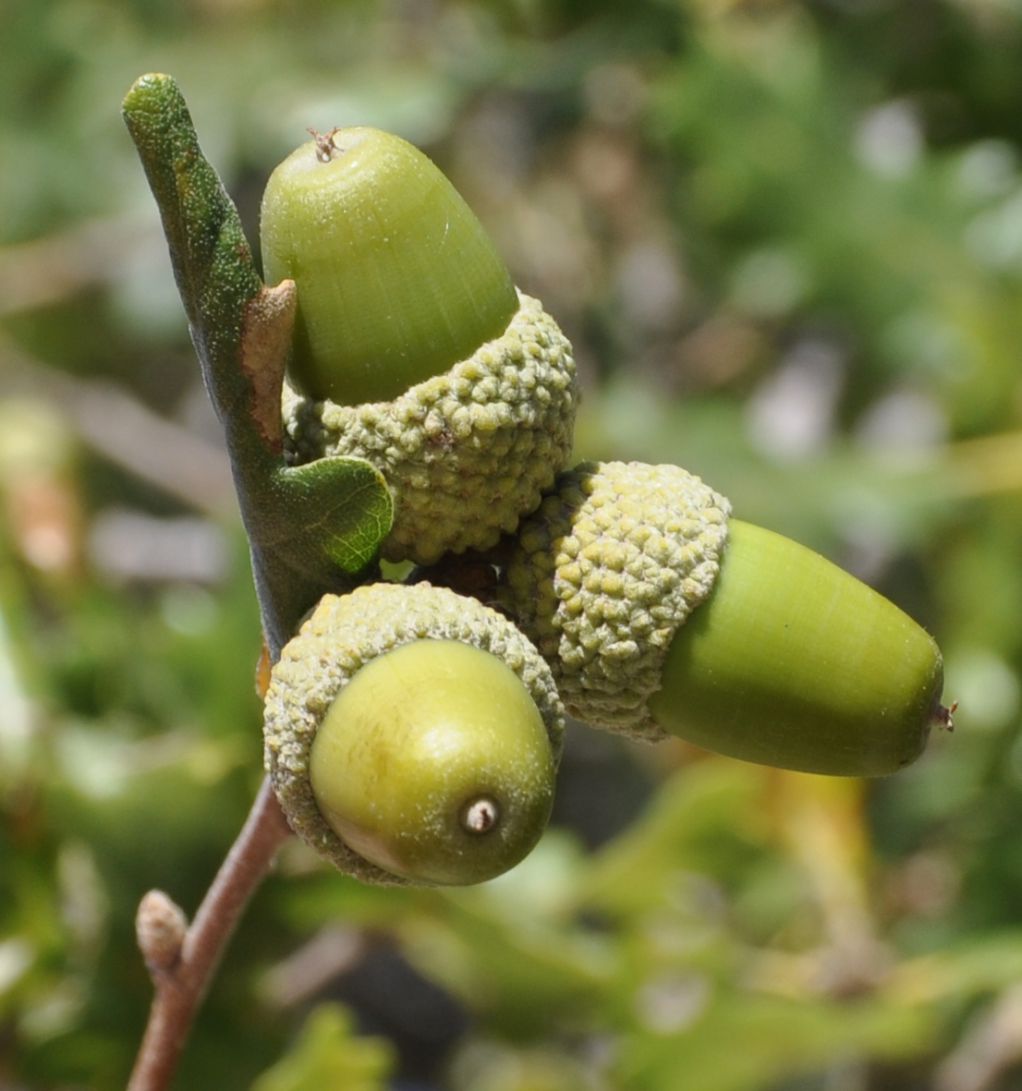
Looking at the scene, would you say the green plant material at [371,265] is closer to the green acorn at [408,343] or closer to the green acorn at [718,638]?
the green acorn at [408,343]

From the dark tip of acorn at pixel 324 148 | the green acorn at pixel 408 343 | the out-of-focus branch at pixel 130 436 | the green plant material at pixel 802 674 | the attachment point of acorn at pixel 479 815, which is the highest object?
the dark tip of acorn at pixel 324 148

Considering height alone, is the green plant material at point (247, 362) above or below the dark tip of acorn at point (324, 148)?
below

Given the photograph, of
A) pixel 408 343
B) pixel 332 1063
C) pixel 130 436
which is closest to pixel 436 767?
pixel 408 343

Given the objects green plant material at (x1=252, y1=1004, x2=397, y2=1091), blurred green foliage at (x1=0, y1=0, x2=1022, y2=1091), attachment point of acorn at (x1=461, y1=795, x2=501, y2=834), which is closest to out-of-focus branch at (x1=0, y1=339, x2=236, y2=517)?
blurred green foliage at (x1=0, y1=0, x2=1022, y2=1091)

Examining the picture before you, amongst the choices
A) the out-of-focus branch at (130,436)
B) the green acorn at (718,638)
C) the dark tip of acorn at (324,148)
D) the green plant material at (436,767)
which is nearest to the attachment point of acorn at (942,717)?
the green acorn at (718,638)

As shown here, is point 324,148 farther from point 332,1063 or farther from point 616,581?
point 332,1063

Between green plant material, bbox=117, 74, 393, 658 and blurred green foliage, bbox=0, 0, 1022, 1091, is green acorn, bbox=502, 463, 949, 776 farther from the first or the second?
blurred green foliage, bbox=0, 0, 1022, 1091
